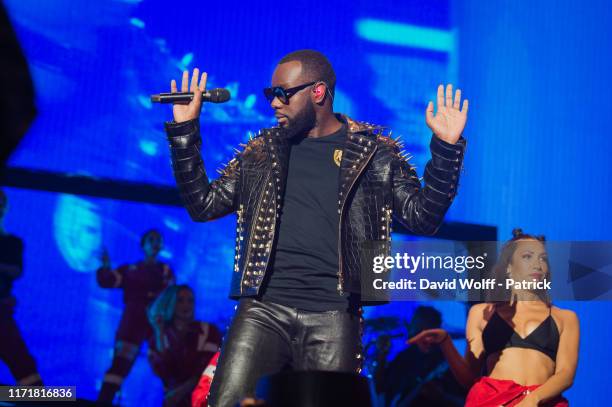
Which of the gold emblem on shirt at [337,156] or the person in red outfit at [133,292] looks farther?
the person in red outfit at [133,292]

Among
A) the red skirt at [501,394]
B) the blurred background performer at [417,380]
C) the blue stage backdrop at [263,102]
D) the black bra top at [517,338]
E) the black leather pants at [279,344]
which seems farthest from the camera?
the blue stage backdrop at [263,102]

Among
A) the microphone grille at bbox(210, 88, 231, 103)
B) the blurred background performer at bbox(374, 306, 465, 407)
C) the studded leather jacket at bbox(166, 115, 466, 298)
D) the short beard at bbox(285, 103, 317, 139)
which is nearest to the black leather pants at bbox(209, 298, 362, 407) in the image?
the studded leather jacket at bbox(166, 115, 466, 298)

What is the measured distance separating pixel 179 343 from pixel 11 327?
1.42 meters

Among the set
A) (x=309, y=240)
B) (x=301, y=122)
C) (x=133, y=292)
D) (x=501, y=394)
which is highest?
(x=133, y=292)

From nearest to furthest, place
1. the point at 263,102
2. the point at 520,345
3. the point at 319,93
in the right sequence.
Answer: the point at 319,93 → the point at 520,345 → the point at 263,102

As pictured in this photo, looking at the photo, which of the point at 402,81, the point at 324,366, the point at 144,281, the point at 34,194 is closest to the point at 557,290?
the point at 324,366

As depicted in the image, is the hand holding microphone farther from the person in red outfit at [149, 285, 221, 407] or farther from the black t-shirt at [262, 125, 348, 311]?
the person in red outfit at [149, 285, 221, 407]

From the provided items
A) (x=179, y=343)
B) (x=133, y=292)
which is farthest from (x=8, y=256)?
(x=179, y=343)

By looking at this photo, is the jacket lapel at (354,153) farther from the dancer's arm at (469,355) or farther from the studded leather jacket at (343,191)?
the dancer's arm at (469,355)

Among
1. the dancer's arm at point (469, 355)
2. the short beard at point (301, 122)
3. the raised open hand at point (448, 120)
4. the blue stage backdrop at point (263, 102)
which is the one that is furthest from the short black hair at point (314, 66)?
the blue stage backdrop at point (263, 102)

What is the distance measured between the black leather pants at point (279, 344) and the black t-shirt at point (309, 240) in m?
0.05

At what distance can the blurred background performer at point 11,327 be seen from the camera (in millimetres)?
6789

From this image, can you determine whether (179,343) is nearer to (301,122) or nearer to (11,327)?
(11,327)

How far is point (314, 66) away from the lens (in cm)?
375
